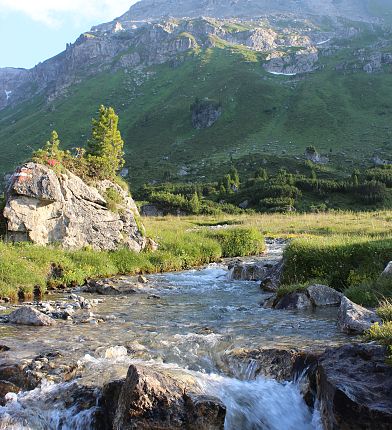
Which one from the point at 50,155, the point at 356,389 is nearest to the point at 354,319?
the point at 356,389

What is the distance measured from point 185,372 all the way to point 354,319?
470cm

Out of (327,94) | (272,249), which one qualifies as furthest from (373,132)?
(272,249)

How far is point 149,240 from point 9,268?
35.7 feet

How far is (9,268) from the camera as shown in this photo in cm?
1903

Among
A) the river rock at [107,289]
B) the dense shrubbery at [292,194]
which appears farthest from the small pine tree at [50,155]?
the dense shrubbery at [292,194]

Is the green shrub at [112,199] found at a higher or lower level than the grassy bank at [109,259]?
higher

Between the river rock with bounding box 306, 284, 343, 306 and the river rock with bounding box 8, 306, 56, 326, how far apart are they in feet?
27.2

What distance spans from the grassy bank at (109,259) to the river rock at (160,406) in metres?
12.1

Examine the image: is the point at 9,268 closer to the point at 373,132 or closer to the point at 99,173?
the point at 99,173

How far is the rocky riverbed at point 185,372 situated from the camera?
7414 millimetres

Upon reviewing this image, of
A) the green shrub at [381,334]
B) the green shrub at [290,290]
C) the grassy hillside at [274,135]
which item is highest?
the grassy hillside at [274,135]

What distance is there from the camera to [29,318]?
13500 millimetres

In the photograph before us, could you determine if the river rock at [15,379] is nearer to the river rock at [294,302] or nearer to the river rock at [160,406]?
the river rock at [160,406]

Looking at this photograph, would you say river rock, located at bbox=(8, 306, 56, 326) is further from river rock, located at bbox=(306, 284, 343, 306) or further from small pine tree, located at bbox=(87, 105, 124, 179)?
small pine tree, located at bbox=(87, 105, 124, 179)
